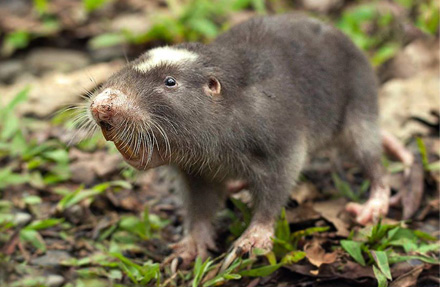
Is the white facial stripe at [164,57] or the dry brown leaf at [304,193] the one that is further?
the dry brown leaf at [304,193]

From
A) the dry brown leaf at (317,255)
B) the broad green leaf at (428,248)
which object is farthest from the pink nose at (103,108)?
the broad green leaf at (428,248)

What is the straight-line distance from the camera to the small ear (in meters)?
4.13

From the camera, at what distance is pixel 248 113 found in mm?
4293

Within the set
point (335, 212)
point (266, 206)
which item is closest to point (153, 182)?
point (266, 206)

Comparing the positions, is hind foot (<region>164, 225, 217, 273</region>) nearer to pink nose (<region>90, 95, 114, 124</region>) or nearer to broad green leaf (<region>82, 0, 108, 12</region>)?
pink nose (<region>90, 95, 114, 124</region>)

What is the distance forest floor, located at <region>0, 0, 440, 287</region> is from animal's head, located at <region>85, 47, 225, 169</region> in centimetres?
81

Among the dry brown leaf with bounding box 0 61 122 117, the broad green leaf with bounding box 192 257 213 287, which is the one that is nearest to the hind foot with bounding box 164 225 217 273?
the broad green leaf with bounding box 192 257 213 287

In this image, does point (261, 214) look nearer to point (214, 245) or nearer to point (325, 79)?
point (214, 245)

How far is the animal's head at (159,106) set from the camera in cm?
373

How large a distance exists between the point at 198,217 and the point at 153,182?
1.18m

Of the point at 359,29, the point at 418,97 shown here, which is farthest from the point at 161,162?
the point at 359,29

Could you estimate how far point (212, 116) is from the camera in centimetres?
409

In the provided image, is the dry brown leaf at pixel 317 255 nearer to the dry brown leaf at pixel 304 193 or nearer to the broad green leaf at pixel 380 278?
the broad green leaf at pixel 380 278

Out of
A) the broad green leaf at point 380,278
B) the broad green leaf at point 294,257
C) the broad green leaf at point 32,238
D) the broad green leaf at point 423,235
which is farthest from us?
the broad green leaf at point 32,238
